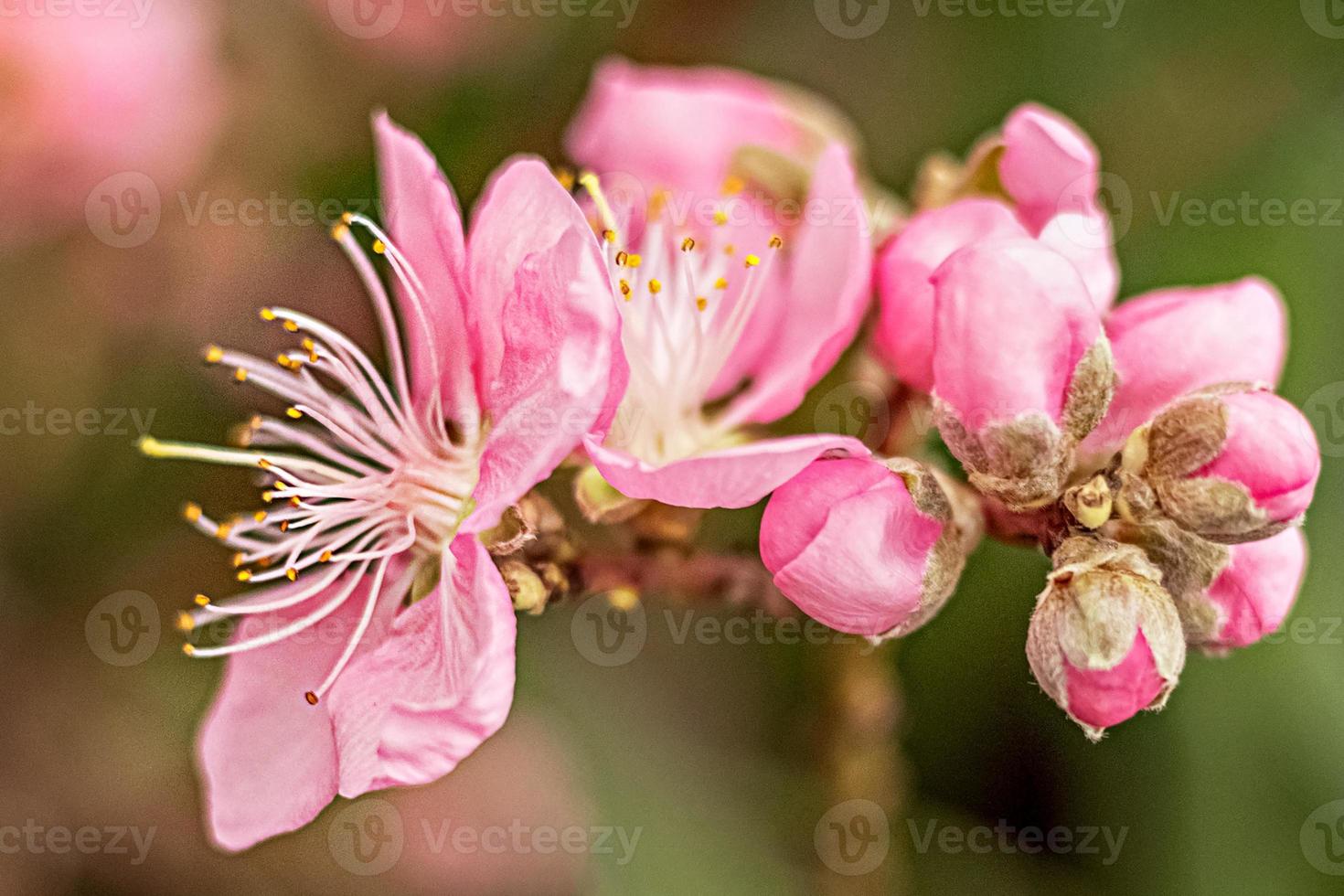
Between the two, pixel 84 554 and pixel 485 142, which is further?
pixel 485 142

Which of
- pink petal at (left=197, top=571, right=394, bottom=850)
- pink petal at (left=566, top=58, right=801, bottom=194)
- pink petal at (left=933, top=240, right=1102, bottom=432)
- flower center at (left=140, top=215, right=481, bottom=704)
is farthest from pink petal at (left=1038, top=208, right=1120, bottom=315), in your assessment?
pink petal at (left=197, top=571, right=394, bottom=850)

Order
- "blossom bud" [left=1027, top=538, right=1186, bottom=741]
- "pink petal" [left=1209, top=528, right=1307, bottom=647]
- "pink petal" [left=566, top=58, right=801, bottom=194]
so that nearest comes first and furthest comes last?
"blossom bud" [left=1027, top=538, right=1186, bottom=741] < "pink petal" [left=1209, top=528, right=1307, bottom=647] < "pink petal" [left=566, top=58, right=801, bottom=194]

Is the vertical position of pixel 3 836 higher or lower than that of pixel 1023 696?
lower

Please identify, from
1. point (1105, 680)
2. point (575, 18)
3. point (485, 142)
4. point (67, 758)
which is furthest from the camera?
point (575, 18)

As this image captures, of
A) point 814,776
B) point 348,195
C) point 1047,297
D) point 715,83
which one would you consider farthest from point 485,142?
point 1047,297

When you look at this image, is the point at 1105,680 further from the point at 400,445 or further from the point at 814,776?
the point at 814,776

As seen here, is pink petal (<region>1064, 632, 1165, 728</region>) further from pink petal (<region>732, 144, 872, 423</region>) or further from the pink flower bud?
pink petal (<region>732, 144, 872, 423</region>)

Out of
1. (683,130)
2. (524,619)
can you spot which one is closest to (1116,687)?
(683,130)
